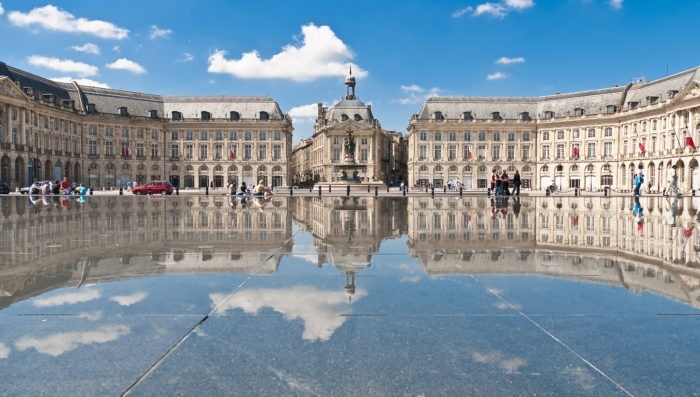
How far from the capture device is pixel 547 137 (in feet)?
280

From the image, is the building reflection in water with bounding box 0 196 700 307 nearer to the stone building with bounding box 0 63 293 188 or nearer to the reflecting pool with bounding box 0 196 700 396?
the reflecting pool with bounding box 0 196 700 396

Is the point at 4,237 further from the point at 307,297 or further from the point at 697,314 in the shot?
the point at 697,314

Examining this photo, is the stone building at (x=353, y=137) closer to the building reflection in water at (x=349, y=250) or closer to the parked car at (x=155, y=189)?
the parked car at (x=155, y=189)

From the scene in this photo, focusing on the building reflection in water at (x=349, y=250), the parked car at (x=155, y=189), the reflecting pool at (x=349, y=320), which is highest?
the parked car at (x=155, y=189)

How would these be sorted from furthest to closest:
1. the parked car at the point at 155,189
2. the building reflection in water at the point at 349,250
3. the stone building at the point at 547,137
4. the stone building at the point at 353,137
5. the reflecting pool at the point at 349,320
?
1. the stone building at the point at 353,137
2. the stone building at the point at 547,137
3. the parked car at the point at 155,189
4. the building reflection in water at the point at 349,250
5. the reflecting pool at the point at 349,320

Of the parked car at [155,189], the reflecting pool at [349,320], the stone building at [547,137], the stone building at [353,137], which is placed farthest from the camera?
the stone building at [353,137]

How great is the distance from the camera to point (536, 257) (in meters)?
7.09

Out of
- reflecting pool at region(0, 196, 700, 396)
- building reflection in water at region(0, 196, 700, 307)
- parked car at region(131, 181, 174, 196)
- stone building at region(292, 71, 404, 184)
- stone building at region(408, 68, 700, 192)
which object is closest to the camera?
reflecting pool at region(0, 196, 700, 396)

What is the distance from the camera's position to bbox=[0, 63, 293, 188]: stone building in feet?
242

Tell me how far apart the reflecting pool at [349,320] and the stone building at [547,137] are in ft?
235

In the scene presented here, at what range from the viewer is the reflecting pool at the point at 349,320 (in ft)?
9.56

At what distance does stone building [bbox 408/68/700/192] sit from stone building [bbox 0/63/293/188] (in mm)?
28770

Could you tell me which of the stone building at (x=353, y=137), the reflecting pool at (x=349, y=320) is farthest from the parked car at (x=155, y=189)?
the stone building at (x=353, y=137)

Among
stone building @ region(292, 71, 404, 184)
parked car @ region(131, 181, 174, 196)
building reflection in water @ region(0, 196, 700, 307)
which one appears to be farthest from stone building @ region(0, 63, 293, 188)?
building reflection in water @ region(0, 196, 700, 307)
